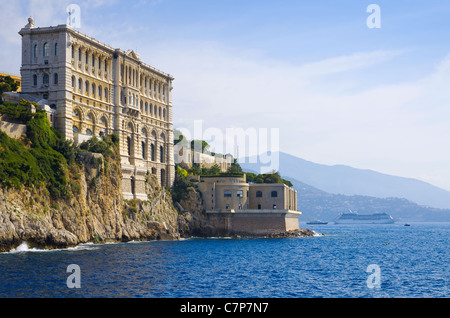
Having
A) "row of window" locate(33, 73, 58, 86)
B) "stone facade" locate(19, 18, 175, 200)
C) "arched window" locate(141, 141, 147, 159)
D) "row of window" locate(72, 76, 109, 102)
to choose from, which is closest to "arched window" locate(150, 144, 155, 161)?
"stone facade" locate(19, 18, 175, 200)

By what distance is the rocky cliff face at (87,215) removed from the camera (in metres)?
67.7

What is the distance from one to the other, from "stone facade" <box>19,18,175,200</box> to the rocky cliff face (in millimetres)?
4879

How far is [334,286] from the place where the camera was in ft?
165

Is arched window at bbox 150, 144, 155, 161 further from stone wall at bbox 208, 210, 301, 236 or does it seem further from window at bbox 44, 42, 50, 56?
window at bbox 44, 42, 50, 56

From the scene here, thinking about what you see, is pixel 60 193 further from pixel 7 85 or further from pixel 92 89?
pixel 92 89

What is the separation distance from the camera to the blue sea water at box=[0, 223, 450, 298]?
4488cm

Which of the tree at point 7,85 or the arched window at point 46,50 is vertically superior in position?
the arched window at point 46,50

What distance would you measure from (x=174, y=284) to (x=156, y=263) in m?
14.4

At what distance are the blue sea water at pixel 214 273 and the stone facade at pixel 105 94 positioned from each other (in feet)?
74.5

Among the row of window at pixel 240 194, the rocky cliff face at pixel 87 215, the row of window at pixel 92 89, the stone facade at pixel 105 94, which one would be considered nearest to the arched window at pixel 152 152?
the stone facade at pixel 105 94

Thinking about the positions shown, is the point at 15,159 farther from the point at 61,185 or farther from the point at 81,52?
the point at 81,52

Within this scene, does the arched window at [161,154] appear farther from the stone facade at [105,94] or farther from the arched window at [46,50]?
the arched window at [46,50]

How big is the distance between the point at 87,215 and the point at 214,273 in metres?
31.6

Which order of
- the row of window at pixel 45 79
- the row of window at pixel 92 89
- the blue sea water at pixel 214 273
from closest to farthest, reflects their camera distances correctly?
the blue sea water at pixel 214 273 → the row of window at pixel 45 79 → the row of window at pixel 92 89
